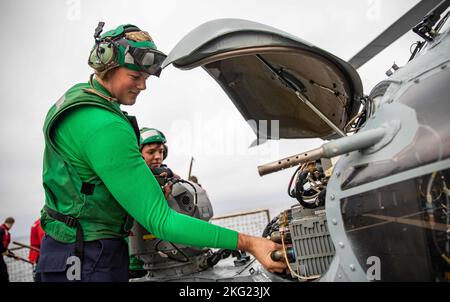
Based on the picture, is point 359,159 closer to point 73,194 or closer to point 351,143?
point 351,143

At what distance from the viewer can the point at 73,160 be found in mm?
1816

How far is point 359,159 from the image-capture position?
1482 millimetres

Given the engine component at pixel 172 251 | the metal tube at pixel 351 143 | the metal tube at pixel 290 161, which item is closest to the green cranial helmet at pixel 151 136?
the engine component at pixel 172 251

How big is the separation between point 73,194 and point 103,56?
2.74 ft

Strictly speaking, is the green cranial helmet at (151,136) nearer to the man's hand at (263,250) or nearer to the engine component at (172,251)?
the engine component at (172,251)

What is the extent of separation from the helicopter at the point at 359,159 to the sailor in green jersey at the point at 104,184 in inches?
14.9

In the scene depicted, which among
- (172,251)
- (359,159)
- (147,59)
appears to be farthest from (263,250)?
(172,251)

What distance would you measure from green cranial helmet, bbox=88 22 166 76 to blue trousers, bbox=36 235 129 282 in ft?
3.45

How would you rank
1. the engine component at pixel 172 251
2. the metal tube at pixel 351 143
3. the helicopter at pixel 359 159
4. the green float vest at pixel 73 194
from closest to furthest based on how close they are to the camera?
the helicopter at pixel 359 159 < the metal tube at pixel 351 143 < the green float vest at pixel 73 194 < the engine component at pixel 172 251

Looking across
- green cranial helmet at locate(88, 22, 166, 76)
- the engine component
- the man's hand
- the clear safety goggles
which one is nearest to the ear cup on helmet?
green cranial helmet at locate(88, 22, 166, 76)

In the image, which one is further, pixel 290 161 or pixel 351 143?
pixel 290 161

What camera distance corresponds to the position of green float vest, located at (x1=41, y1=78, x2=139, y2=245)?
1821mm

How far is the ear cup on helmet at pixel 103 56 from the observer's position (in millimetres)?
A: 1964

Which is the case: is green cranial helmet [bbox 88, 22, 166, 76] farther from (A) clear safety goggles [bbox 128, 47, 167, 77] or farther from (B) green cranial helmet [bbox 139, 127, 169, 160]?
(B) green cranial helmet [bbox 139, 127, 169, 160]
